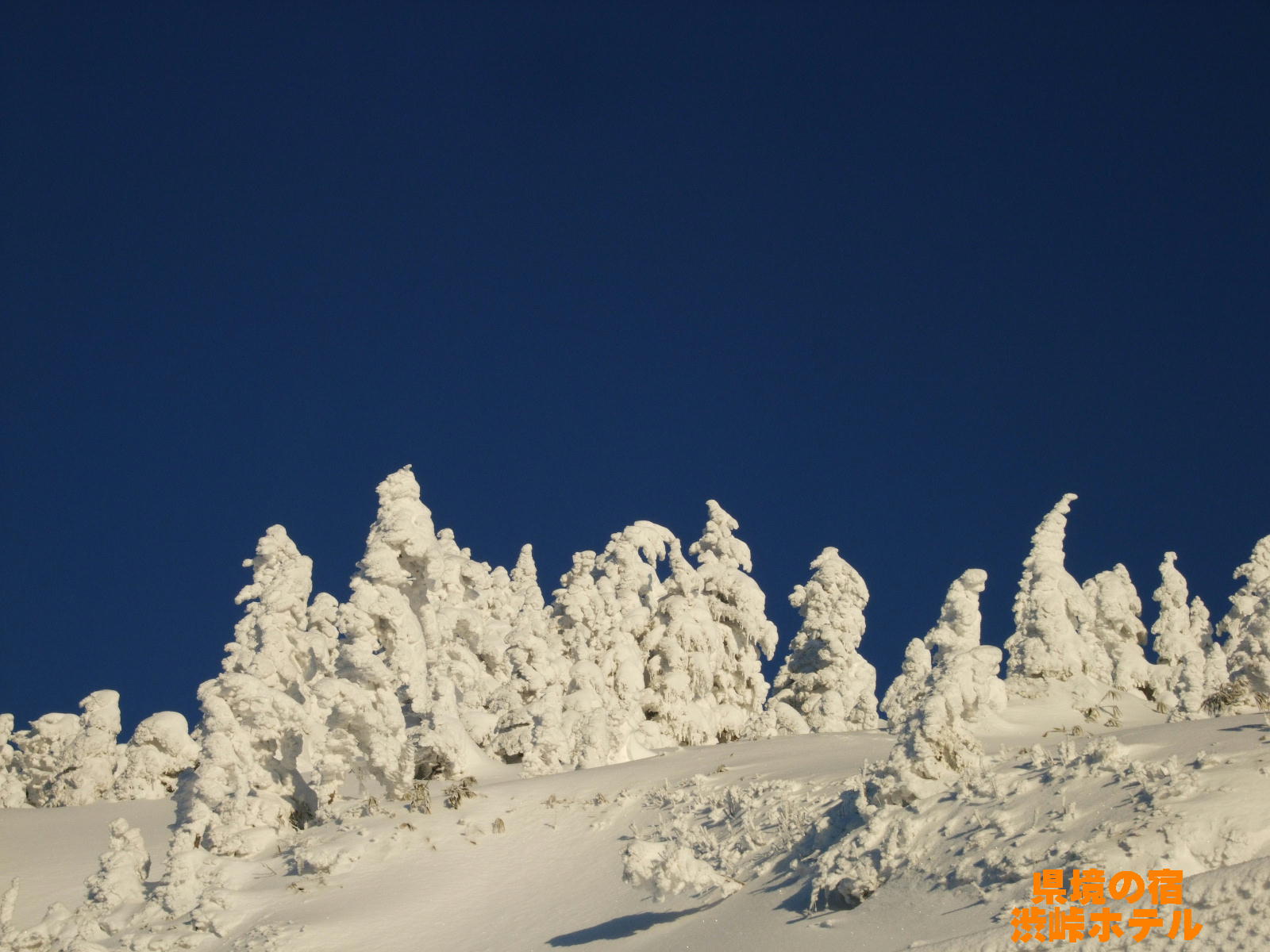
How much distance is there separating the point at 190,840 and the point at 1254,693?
2355 centimetres

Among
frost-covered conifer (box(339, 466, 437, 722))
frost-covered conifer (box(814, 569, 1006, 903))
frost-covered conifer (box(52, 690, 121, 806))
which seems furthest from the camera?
frost-covered conifer (box(52, 690, 121, 806))

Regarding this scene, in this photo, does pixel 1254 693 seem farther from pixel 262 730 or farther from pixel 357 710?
pixel 262 730

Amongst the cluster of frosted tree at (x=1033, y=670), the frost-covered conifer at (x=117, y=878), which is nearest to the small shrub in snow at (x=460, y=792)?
the frost-covered conifer at (x=117, y=878)

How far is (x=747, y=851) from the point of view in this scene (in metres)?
18.5

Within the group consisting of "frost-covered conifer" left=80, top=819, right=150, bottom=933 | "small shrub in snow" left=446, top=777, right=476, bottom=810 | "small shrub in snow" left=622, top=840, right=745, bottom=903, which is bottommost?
"small shrub in snow" left=622, top=840, right=745, bottom=903

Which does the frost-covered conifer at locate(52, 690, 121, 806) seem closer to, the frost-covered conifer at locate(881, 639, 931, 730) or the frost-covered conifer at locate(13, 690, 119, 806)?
the frost-covered conifer at locate(13, 690, 119, 806)

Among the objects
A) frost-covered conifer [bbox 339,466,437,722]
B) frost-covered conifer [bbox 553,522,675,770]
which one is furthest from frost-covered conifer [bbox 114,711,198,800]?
frost-covered conifer [bbox 553,522,675,770]

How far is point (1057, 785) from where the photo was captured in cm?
1470

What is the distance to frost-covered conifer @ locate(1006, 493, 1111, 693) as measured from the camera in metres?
40.6

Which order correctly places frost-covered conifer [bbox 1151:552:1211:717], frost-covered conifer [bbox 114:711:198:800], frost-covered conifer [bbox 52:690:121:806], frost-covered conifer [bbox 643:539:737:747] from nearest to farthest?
frost-covered conifer [bbox 114:711:198:800], frost-covered conifer [bbox 52:690:121:806], frost-covered conifer [bbox 643:539:737:747], frost-covered conifer [bbox 1151:552:1211:717]

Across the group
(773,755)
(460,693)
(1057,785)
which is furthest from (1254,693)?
(460,693)

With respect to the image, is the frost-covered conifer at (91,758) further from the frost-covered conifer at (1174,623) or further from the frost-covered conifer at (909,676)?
the frost-covered conifer at (1174,623)

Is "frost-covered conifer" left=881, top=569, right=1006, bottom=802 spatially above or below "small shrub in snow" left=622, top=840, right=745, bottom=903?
above

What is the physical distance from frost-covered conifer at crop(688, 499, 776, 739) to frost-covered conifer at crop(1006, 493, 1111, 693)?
974 cm
